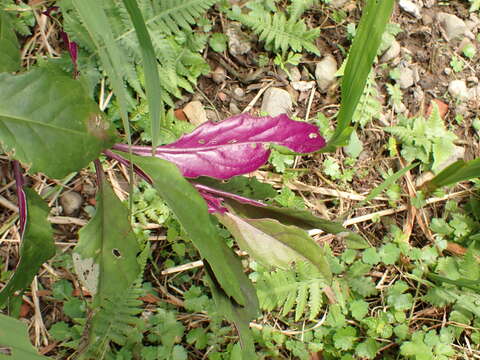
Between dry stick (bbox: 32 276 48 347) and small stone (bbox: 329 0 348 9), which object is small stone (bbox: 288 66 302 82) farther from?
dry stick (bbox: 32 276 48 347)

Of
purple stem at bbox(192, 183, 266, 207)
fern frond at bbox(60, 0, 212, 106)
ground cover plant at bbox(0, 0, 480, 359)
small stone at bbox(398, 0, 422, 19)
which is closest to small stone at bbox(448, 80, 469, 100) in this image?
ground cover plant at bbox(0, 0, 480, 359)

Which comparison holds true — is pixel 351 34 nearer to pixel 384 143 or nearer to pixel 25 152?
pixel 384 143

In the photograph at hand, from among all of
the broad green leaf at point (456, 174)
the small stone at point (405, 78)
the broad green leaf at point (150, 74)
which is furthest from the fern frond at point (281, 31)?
the broad green leaf at point (150, 74)

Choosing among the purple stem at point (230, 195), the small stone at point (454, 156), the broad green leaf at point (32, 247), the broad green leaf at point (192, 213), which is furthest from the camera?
the small stone at point (454, 156)

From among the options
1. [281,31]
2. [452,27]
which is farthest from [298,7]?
[452,27]

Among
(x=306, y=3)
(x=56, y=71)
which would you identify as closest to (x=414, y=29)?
(x=306, y=3)

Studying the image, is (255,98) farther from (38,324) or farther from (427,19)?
(38,324)

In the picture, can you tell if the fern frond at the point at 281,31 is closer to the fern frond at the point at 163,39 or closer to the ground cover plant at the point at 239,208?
the ground cover plant at the point at 239,208
